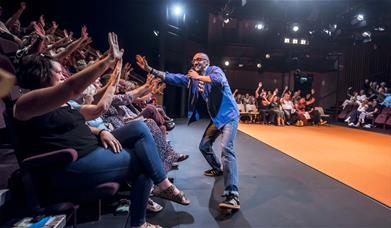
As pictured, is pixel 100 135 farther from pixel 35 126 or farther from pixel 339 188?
pixel 339 188

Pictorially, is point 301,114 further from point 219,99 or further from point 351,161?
point 219,99

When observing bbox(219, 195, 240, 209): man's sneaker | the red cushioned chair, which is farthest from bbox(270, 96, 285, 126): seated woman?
the red cushioned chair

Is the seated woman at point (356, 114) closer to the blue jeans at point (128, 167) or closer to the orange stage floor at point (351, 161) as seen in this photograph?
the orange stage floor at point (351, 161)

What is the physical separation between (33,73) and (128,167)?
64 cm

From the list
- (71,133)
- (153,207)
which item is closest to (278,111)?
(153,207)

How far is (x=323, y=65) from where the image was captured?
17.0m

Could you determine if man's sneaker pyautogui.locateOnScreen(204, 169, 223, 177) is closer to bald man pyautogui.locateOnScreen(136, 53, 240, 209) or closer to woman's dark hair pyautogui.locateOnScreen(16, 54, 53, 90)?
bald man pyautogui.locateOnScreen(136, 53, 240, 209)

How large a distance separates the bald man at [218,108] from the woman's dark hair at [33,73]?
1515 mm

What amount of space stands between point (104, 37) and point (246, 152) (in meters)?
4.23

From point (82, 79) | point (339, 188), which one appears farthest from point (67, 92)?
point (339, 188)

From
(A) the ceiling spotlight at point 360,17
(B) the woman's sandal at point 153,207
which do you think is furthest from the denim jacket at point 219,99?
(A) the ceiling spotlight at point 360,17

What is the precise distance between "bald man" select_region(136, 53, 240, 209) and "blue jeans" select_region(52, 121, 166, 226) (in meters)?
1.00

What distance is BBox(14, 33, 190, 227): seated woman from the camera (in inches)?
49.8

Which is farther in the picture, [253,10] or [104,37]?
[253,10]
